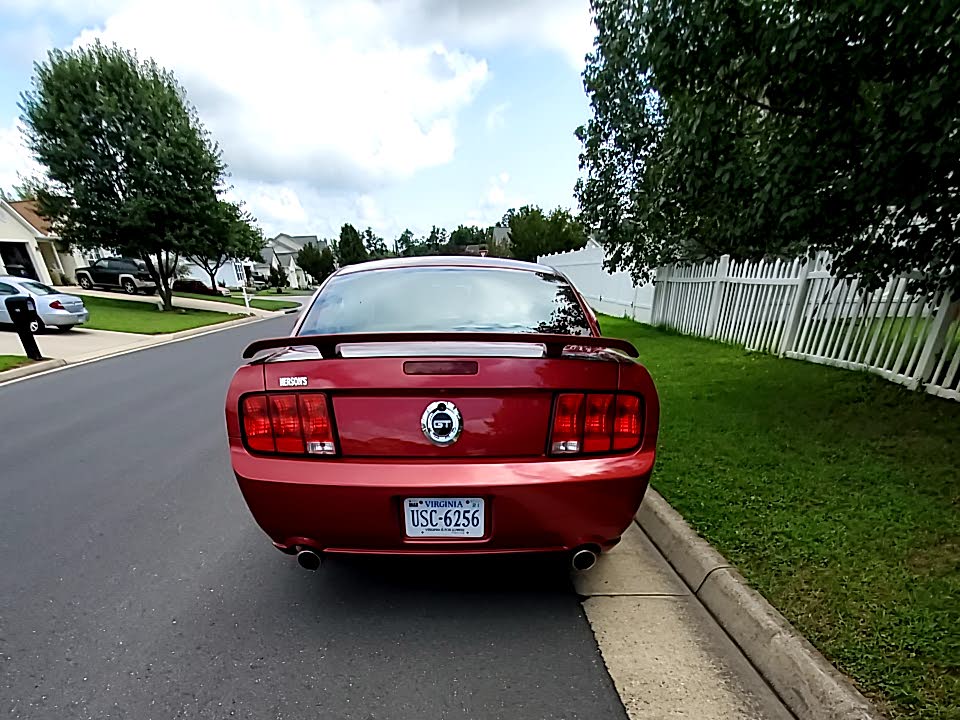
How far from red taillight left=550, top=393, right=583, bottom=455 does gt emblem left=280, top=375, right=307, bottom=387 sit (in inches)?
39.9

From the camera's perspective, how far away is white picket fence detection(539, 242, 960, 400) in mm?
4625

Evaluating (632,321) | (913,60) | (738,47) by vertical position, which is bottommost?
(632,321)

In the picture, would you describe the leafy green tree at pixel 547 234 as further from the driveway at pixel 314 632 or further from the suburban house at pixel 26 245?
the driveway at pixel 314 632

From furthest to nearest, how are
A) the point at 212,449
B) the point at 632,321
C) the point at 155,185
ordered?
1. the point at 155,185
2. the point at 632,321
3. the point at 212,449

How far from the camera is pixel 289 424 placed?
80.4 inches

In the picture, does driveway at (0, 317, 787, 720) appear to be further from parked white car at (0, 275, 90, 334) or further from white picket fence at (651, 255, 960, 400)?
parked white car at (0, 275, 90, 334)

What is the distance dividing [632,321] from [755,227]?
10207mm

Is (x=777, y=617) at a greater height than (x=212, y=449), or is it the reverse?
(x=777, y=617)

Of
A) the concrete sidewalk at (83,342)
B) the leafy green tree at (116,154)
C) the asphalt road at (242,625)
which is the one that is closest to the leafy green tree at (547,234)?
the leafy green tree at (116,154)

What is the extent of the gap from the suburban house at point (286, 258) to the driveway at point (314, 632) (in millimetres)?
64161

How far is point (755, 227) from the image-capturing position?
398cm

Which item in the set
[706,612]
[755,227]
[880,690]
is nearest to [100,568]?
[706,612]

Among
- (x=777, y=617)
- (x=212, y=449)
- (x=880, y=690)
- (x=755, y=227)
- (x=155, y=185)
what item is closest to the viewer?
(x=880, y=690)

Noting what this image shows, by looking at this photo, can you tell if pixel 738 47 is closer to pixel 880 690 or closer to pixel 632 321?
pixel 880 690
